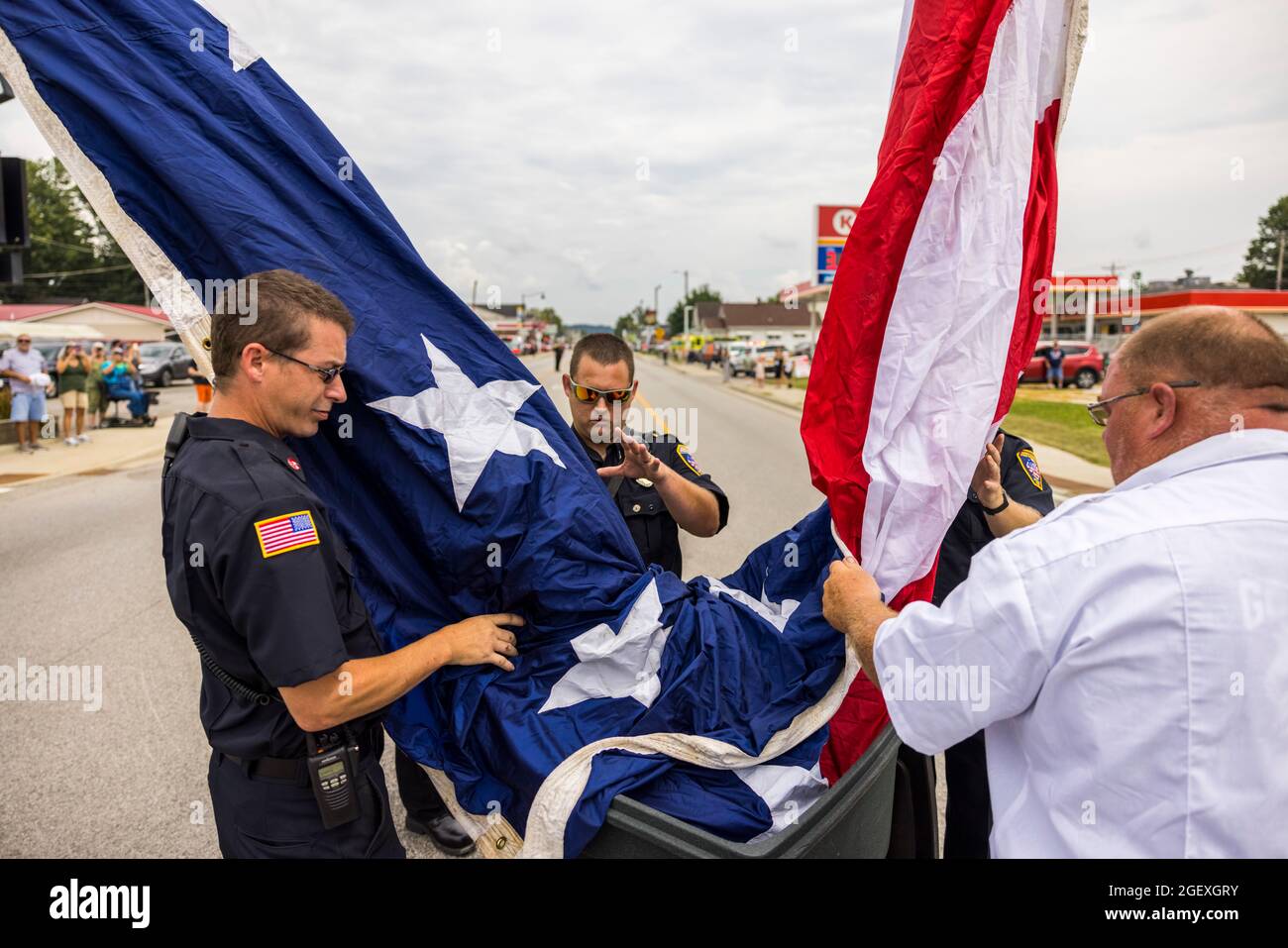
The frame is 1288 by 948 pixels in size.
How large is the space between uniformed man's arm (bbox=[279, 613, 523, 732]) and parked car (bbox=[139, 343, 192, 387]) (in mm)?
28547

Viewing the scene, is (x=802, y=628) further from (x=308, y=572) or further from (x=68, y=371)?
(x=68, y=371)

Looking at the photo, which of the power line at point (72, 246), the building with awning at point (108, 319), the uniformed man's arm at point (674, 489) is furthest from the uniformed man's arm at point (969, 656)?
the power line at point (72, 246)

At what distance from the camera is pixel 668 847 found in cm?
166

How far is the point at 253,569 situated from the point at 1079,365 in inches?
1258

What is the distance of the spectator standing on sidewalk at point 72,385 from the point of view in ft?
45.9

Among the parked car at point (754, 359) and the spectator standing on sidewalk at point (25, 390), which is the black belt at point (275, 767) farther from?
the parked car at point (754, 359)

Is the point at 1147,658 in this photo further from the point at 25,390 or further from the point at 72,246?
the point at 72,246

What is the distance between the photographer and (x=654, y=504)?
328 centimetres

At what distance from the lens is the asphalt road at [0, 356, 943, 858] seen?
137 inches

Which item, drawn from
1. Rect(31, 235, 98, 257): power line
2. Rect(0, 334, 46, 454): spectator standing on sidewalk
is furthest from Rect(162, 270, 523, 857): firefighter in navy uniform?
Rect(31, 235, 98, 257): power line

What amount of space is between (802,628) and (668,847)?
761 millimetres
